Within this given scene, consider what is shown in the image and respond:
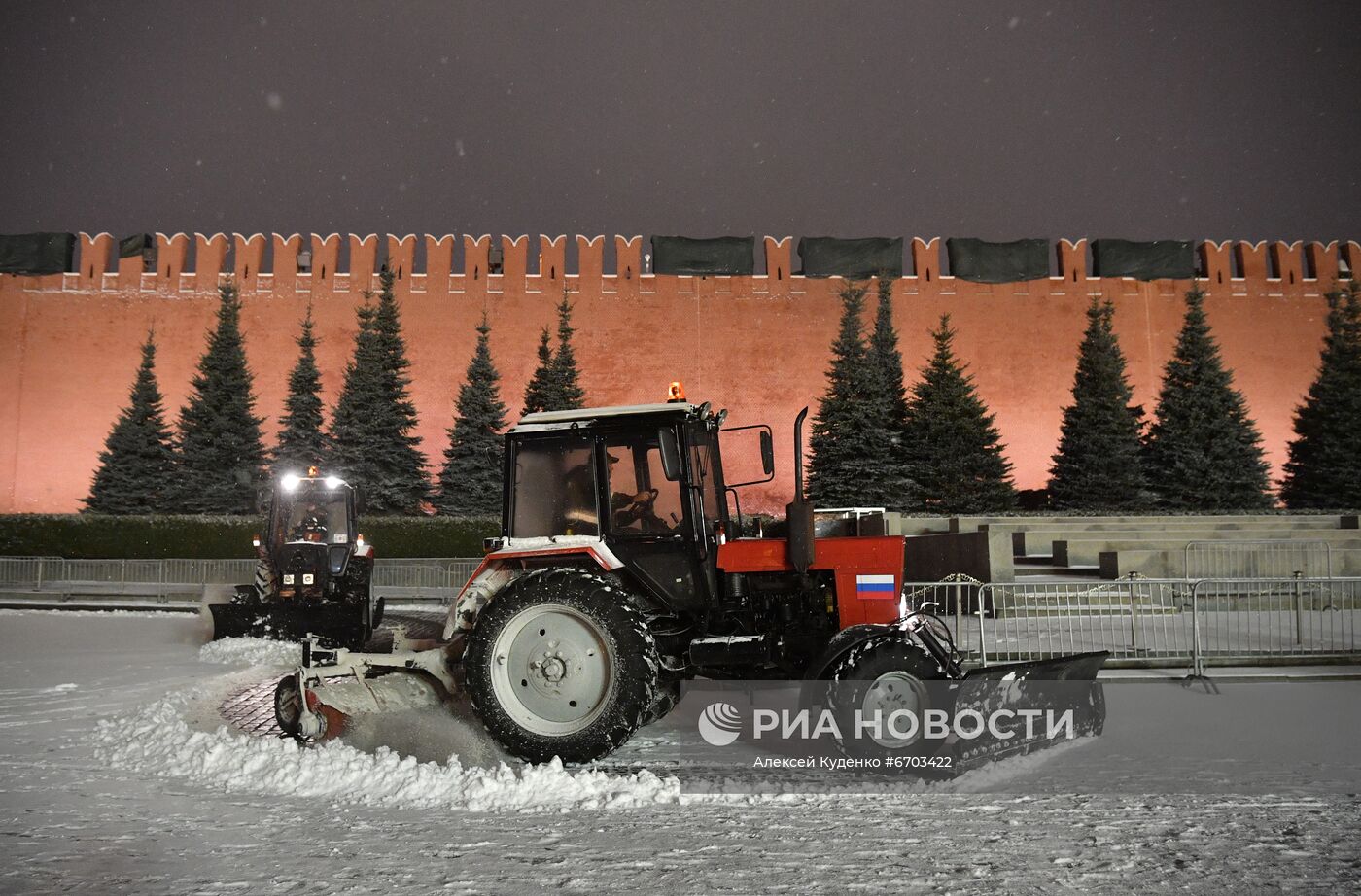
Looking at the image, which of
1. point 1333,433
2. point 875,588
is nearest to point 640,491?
point 875,588

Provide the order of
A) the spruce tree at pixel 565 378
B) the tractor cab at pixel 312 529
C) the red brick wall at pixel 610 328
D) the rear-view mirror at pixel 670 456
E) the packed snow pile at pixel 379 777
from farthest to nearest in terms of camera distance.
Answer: the red brick wall at pixel 610 328
the spruce tree at pixel 565 378
the tractor cab at pixel 312 529
the rear-view mirror at pixel 670 456
the packed snow pile at pixel 379 777

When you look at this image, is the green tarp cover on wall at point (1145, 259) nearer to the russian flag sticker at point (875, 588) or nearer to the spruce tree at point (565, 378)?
the spruce tree at point (565, 378)

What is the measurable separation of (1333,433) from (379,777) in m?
28.6

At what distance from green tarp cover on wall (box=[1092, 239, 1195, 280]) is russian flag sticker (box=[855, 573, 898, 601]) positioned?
26.9 m

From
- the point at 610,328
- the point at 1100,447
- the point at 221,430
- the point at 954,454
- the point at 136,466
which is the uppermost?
the point at 610,328

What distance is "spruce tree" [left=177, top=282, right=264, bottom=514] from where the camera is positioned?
2466 centimetres

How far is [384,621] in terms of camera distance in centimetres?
1392

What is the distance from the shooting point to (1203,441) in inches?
961

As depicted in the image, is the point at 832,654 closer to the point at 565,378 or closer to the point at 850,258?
the point at 565,378

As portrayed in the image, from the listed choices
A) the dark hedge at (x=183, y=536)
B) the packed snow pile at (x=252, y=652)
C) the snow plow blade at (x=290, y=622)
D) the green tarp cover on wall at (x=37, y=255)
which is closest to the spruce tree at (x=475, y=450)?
the dark hedge at (x=183, y=536)

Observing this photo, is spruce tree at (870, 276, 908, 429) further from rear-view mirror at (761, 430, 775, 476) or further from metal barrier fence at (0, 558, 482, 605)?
rear-view mirror at (761, 430, 775, 476)

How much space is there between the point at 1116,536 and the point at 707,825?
607 inches

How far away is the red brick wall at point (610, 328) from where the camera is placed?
88.9 ft

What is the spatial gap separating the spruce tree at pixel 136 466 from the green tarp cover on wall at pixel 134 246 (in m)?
4.80
